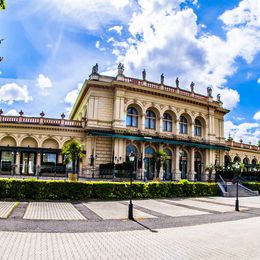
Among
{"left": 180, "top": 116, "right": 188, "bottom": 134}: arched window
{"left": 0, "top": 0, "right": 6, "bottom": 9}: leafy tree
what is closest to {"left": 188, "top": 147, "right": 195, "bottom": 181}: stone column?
{"left": 180, "top": 116, "right": 188, "bottom": 134}: arched window

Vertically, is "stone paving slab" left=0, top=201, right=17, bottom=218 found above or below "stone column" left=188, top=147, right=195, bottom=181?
below

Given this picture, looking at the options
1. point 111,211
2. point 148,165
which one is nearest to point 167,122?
point 148,165

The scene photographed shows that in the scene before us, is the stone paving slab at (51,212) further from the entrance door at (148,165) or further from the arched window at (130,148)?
the entrance door at (148,165)

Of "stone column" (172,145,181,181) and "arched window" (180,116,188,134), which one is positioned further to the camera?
"arched window" (180,116,188,134)

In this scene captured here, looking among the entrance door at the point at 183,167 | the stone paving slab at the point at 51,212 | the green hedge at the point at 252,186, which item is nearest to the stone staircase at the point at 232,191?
the green hedge at the point at 252,186

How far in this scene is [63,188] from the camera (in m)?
18.6

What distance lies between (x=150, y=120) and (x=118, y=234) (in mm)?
31739

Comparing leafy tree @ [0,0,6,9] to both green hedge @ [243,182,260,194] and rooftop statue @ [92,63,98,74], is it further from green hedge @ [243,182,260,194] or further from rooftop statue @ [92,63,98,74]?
green hedge @ [243,182,260,194]

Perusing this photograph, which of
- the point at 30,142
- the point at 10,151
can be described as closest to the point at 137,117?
the point at 30,142

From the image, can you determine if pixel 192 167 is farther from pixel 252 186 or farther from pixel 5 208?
pixel 5 208

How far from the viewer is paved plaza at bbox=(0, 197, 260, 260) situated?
306 inches

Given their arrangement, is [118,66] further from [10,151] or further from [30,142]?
[10,151]

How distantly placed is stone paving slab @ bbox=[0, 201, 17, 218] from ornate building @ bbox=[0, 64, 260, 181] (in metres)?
15.4

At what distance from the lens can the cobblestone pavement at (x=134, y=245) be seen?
7531mm
